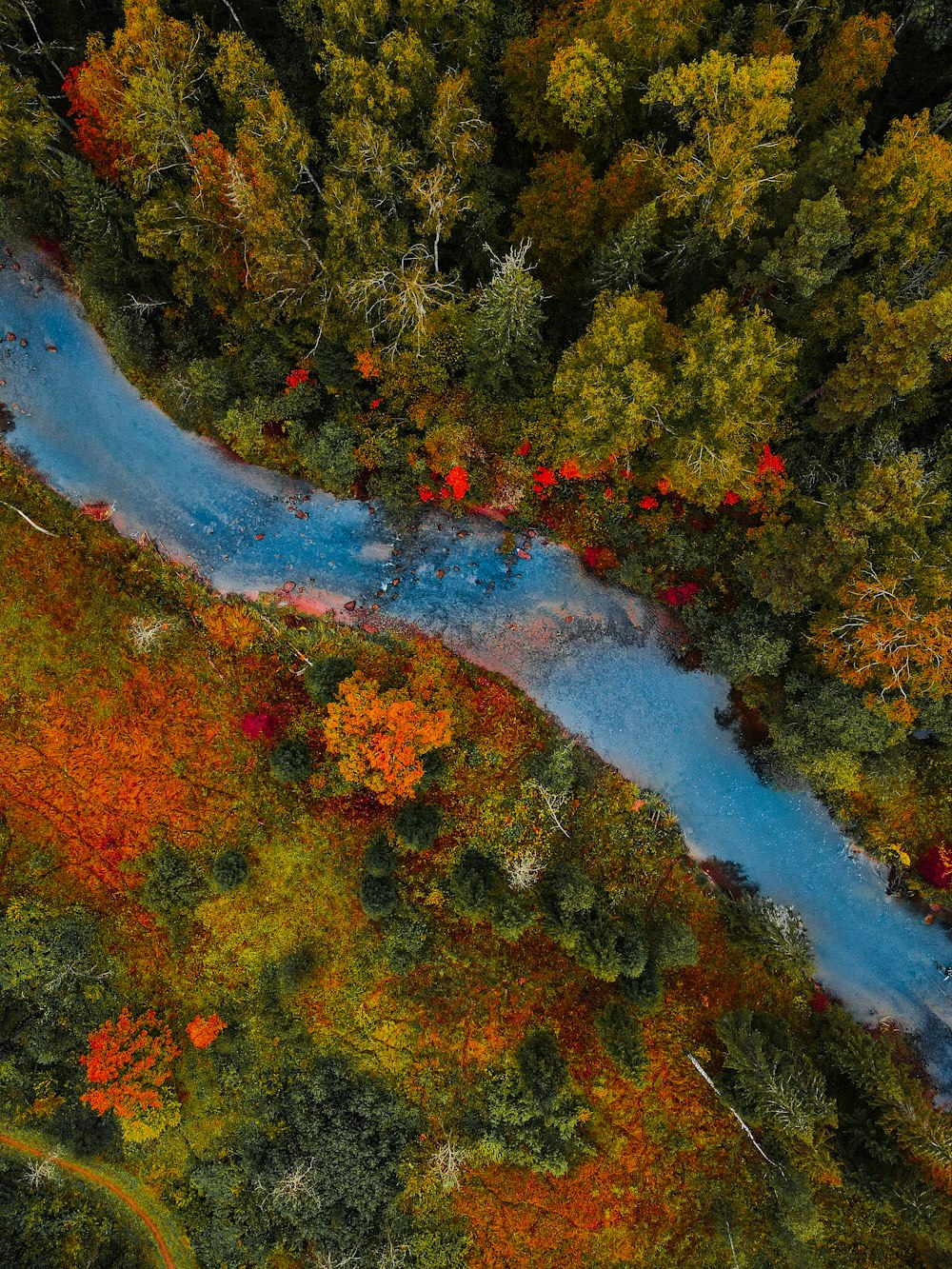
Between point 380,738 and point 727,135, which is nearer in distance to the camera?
point 727,135

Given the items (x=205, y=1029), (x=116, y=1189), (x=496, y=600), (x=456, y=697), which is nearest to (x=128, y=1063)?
(x=205, y=1029)

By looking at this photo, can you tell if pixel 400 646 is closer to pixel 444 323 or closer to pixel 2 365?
pixel 444 323

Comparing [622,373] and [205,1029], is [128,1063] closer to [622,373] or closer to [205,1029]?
[205,1029]

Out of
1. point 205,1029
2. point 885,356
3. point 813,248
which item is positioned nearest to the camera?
point 813,248

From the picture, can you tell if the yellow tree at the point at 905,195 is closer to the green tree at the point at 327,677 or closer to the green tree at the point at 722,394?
the green tree at the point at 722,394

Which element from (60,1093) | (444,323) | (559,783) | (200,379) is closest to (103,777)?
(60,1093)

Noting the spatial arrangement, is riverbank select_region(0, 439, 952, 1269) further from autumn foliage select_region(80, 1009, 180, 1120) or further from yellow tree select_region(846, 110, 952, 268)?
yellow tree select_region(846, 110, 952, 268)
